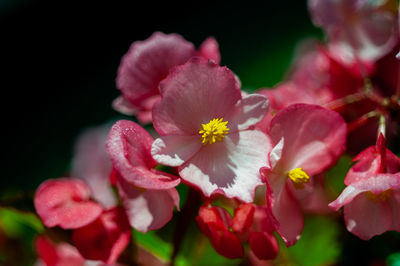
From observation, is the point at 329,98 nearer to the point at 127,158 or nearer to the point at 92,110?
the point at 127,158

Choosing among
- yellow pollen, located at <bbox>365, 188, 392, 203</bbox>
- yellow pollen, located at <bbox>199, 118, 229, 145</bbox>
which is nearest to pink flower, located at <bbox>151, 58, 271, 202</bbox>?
yellow pollen, located at <bbox>199, 118, 229, 145</bbox>

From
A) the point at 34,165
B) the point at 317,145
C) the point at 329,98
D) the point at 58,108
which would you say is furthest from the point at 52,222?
the point at 58,108

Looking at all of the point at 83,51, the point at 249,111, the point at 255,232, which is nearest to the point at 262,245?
the point at 255,232

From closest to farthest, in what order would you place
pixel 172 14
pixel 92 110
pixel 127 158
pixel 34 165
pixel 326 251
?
1. pixel 127 158
2. pixel 326 251
3. pixel 34 165
4. pixel 92 110
5. pixel 172 14

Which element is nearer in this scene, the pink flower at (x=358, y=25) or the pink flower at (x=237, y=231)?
the pink flower at (x=237, y=231)

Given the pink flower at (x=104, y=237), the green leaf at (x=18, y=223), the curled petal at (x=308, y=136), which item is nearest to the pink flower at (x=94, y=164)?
the green leaf at (x=18, y=223)

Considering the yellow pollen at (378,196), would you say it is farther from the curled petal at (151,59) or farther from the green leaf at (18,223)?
the green leaf at (18,223)
